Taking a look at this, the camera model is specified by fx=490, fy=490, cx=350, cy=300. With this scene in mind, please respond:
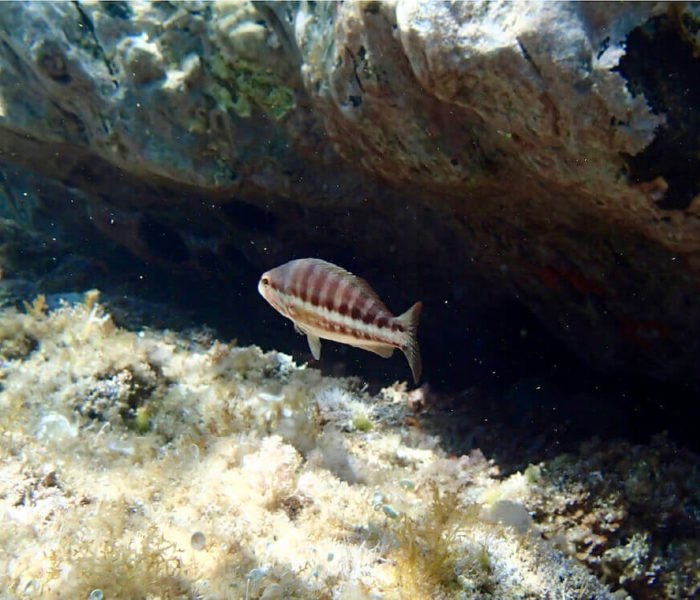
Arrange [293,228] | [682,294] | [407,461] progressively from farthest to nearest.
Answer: [293,228]
[407,461]
[682,294]

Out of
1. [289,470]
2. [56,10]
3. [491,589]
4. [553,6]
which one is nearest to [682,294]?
[553,6]

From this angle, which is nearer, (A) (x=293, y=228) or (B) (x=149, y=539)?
(B) (x=149, y=539)

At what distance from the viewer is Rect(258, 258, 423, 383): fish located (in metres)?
2.94

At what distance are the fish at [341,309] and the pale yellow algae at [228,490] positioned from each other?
1075 mm

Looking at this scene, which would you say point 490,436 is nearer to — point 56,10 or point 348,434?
point 348,434

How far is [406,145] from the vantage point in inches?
167

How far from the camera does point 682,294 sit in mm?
3988

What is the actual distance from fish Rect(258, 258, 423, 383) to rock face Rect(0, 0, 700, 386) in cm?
152

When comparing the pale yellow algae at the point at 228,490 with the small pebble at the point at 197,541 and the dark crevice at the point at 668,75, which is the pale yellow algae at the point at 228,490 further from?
the dark crevice at the point at 668,75

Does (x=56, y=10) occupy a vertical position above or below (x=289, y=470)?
above

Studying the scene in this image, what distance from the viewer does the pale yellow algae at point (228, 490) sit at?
264 cm

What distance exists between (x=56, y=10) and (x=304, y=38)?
3.21 m

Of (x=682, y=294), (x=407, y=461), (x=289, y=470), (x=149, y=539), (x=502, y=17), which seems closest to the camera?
(x=149, y=539)

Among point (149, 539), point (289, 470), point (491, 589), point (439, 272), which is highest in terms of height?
point (439, 272)
